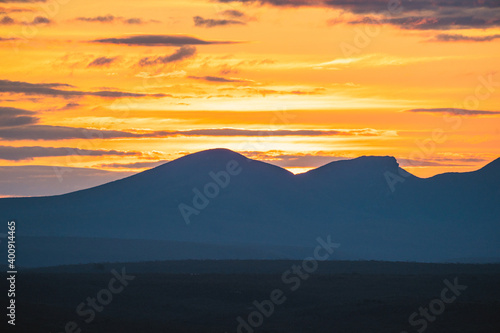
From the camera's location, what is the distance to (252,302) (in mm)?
47031

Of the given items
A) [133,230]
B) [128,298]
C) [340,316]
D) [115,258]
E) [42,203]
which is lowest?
[340,316]

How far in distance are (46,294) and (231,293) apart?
450 inches

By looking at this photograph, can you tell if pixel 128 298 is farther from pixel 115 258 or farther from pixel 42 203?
pixel 42 203

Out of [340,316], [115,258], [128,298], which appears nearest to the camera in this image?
[340,316]

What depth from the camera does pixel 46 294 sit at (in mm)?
46969

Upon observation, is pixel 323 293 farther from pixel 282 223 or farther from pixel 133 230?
pixel 282 223

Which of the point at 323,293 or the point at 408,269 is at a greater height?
the point at 408,269

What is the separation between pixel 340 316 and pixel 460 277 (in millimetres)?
15749

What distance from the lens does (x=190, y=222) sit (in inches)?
7146

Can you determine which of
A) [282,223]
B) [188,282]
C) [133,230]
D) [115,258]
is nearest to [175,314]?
[188,282]

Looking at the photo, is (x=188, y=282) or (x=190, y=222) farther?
(x=190, y=222)

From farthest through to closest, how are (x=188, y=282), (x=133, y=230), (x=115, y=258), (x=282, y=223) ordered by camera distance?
(x=282, y=223) < (x=133, y=230) < (x=115, y=258) < (x=188, y=282)

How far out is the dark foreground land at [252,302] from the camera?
37.8m

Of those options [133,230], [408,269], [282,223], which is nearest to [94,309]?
[408,269]
